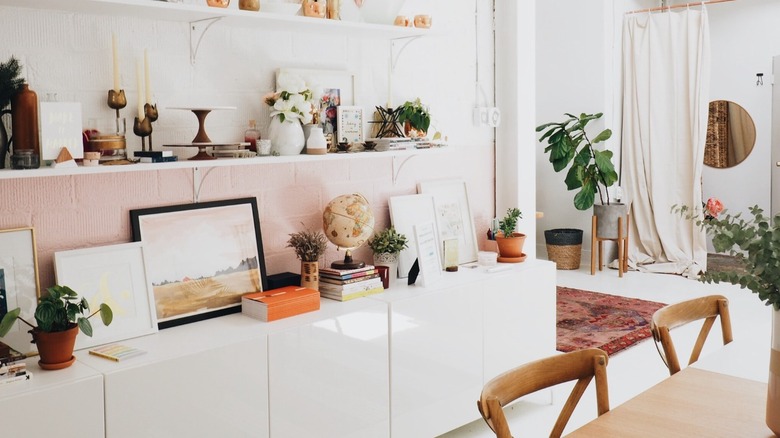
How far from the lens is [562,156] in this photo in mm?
6629

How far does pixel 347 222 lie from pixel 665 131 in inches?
183

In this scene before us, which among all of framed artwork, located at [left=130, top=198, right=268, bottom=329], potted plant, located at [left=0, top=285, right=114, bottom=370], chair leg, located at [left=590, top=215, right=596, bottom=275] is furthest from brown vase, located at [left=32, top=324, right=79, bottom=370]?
chair leg, located at [left=590, top=215, right=596, bottom=275]

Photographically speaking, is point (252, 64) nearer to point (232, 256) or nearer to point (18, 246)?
point (232, 256)

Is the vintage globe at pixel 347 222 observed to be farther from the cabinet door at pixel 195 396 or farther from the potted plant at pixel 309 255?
the cabinet door at pixel 195 396

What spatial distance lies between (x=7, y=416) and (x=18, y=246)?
0.55 metres

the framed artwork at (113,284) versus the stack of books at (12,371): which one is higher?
the framed artwork at (113,284)

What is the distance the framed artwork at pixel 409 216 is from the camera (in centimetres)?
333

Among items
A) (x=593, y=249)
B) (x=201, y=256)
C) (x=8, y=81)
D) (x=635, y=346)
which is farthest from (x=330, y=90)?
(x=593, y=249)

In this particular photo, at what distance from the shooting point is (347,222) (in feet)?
9.70

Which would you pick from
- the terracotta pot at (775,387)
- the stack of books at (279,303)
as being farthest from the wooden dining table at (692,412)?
the stack of books at (279,303)

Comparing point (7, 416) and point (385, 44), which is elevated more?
point (385, 44)

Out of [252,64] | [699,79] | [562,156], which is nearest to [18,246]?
[252,64]

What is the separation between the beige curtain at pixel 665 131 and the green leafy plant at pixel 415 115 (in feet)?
12.7

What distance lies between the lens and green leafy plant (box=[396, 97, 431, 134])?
130 inches
